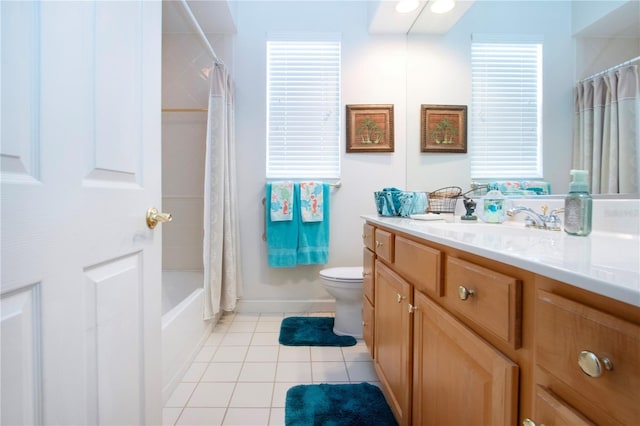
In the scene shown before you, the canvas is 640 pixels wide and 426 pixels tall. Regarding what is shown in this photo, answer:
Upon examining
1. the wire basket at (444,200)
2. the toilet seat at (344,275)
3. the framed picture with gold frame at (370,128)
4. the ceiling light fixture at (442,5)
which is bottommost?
the toilet seat at (344,275)

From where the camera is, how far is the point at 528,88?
1.24 meters

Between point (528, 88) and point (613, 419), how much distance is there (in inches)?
51.1

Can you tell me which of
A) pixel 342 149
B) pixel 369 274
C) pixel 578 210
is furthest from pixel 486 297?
pixel 342 149

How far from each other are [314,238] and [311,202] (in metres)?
0.29

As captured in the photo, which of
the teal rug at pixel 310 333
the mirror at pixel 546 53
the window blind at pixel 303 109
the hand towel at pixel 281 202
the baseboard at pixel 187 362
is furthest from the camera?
the window blind at pixel 303 109

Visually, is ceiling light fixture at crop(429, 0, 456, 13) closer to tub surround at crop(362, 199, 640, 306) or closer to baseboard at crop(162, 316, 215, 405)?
tub surround at crop(362, 199, 640, 306)

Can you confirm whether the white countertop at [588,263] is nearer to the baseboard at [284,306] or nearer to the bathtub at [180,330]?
the bathtub at [180,330]

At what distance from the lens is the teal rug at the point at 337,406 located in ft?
4.00

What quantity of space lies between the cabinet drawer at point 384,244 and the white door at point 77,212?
Result: 86 centimetres

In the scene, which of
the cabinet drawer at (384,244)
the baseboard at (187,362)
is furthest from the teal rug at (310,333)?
the cabinet drawer at (384,244)

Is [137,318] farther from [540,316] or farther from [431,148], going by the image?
[431,148]

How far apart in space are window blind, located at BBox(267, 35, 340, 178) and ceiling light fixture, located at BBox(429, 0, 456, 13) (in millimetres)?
766

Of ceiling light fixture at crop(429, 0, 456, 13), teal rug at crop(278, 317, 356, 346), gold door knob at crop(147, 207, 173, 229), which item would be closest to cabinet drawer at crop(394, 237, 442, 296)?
gold door knob at crop(147, 207, 173, 229)

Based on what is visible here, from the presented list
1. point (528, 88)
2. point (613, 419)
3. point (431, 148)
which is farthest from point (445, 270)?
point (431, 148)
